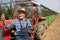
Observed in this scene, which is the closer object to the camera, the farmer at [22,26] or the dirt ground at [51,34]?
the farmer at [22,26]

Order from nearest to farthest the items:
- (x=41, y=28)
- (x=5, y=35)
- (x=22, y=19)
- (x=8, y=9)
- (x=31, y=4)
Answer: (x=22, y=19), (x=5, y=35), (x=31, y=4), (x=41, y=28), (x=8, y=9)

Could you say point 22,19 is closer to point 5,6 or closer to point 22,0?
point 22,0

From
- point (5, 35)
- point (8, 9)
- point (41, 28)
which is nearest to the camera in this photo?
point (5, 35)

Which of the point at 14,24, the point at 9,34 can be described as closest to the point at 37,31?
the point at 9,34

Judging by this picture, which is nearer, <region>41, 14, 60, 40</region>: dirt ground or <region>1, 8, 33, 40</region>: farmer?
<region>1, 8, 33, 40</region>: farmer

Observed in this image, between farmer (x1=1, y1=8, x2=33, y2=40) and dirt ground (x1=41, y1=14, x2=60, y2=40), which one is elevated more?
farmer (x1=1, y1=8, x2=33, y2=40)

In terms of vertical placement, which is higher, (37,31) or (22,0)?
(22,0)

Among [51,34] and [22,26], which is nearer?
[22,26]

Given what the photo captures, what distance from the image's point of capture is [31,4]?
10211 millimetres

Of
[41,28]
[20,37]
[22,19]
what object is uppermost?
[22,19]

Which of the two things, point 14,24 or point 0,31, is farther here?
point 0,31

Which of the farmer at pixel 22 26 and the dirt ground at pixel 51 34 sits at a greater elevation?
the farmer at pixel 22 26

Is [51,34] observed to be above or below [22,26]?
below

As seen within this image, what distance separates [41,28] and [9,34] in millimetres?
3407
